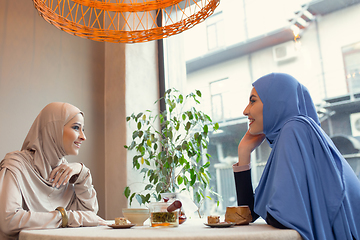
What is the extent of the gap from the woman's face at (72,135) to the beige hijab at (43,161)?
25 mm

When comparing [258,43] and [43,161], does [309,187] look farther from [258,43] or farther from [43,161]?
[258,43]

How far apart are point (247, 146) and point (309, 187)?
0.55m

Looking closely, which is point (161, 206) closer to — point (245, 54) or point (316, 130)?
point (316, 130)

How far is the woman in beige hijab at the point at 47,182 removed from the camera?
151cm

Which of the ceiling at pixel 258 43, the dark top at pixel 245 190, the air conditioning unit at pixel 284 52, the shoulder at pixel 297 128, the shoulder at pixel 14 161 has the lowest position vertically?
the dark top at pixel 245 190

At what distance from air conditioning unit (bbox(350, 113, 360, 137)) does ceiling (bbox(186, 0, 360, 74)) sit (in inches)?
32.7

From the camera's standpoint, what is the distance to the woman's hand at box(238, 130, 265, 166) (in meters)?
1.72

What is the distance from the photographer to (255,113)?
1.61 m

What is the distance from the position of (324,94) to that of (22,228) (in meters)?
2.20

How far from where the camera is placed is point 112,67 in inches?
134

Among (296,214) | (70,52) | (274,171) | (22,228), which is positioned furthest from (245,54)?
(22,228)

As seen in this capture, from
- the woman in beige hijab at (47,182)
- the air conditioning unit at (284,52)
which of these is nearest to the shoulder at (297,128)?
the woman in beige hijab at (47,182)

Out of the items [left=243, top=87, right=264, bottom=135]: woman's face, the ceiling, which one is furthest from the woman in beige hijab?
the ceiling

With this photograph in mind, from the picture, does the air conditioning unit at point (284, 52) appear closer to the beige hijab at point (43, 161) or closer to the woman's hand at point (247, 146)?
the woman's hand at point (247, 146)
